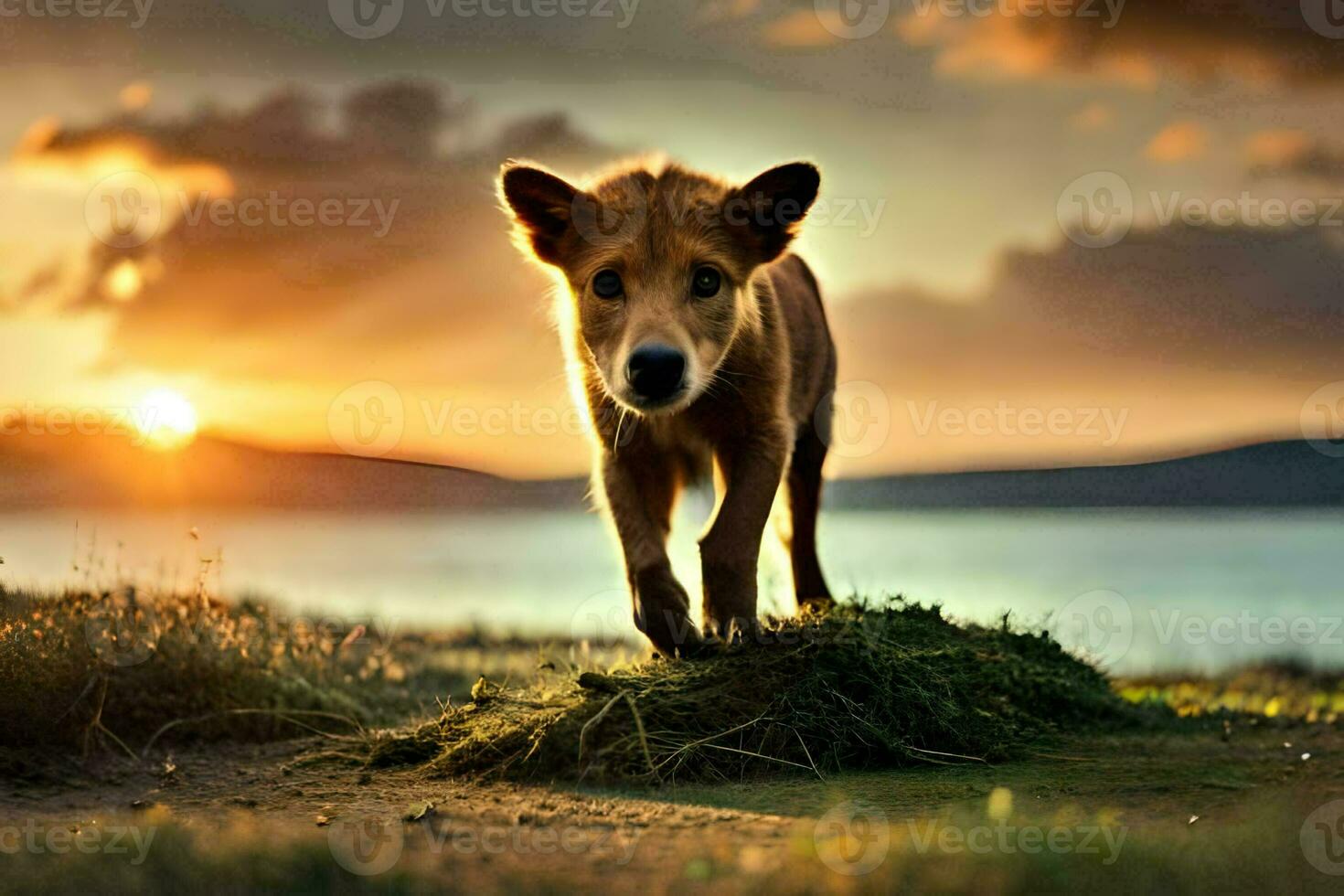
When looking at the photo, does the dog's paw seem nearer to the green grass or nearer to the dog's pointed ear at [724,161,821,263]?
the dog's pointed ear at [724,161,821,263]

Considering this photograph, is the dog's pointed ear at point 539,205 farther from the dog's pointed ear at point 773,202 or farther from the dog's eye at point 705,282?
the dog's pointed ear at point 773,202

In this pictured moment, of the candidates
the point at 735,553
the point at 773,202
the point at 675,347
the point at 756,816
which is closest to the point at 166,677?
the point at 735,553

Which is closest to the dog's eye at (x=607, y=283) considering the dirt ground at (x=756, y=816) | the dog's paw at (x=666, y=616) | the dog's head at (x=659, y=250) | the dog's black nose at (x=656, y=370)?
the dog's head at (x=659, y=250)

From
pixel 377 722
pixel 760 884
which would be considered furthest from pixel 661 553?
pixel 760 884

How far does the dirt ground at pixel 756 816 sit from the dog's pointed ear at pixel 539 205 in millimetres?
3228

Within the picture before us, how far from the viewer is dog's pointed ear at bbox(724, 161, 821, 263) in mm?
7508

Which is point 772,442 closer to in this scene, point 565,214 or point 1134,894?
point 565,214

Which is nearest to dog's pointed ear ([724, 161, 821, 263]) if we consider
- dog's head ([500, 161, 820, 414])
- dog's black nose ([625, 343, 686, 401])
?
dog's head ([500, 161, 820, 414])

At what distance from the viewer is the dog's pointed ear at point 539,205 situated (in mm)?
7480

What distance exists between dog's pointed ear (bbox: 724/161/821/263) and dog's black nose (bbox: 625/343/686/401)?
4.34ft

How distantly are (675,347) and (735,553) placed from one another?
1.40 meters

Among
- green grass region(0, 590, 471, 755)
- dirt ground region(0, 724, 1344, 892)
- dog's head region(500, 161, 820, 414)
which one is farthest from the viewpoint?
green grass region(0, 590, 471, 755)

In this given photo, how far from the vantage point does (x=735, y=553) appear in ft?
24.0

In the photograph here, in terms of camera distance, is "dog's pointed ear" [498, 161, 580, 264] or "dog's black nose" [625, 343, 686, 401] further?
"dog's pointed ear" [498, 161, 580, 264]
